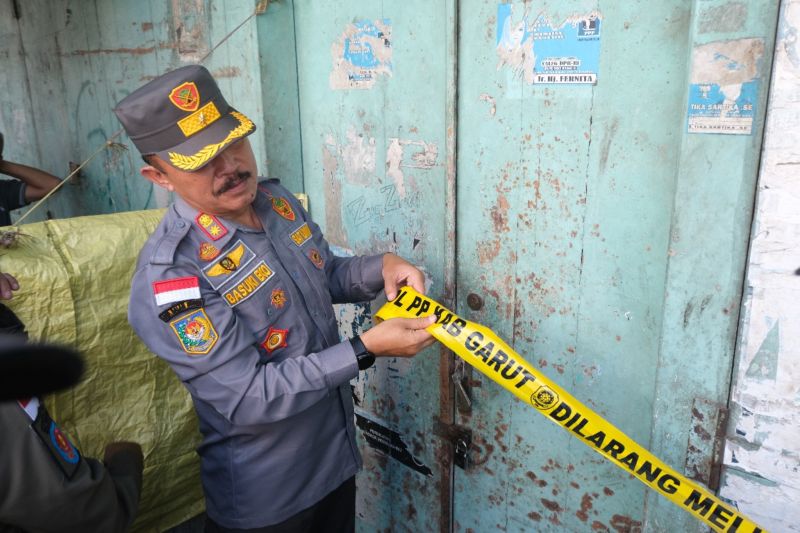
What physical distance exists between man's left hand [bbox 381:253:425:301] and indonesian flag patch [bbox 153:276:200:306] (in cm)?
58

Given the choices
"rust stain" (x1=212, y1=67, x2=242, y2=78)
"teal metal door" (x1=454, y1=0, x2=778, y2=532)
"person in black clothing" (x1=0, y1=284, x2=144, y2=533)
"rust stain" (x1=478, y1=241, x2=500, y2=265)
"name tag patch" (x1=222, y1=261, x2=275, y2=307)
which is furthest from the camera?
"rust stain" (x1=212, y1=67, x2=242, y2=78)

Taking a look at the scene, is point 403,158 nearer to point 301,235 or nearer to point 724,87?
point 301,235

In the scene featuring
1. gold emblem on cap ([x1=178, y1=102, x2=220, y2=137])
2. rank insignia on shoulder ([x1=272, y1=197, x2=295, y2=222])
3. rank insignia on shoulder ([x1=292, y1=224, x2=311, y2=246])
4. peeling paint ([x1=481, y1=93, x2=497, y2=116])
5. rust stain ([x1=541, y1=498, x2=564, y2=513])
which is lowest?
rust stain ([x1=541, y1=498, x2=564, y2=513])

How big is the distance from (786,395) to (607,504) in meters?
0.72

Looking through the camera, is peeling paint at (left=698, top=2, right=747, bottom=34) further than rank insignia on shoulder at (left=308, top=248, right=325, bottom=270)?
No

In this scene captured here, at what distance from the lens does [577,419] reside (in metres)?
1.58

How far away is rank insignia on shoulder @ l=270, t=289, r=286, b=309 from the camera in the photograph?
1.75 m

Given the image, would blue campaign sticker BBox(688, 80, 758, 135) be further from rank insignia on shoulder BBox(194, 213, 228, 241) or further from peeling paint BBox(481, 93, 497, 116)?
rank insignia on shoulder BBox(194, 213, 228, 241)

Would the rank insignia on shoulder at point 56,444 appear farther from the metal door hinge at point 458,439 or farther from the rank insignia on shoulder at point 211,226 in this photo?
the metal door hinge at point 458,439

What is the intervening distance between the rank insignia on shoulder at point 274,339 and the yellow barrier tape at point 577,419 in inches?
15.0

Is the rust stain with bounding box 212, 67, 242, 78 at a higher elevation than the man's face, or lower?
higher

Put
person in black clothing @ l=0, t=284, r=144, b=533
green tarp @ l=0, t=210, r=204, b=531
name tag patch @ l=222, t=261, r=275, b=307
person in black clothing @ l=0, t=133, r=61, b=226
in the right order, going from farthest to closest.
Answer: person in black clothing @ l=0, t=133, r=61, b=226 < green tarp @ l=0, t=210, r=204, b=531 < name tag patch @ l=222, t=261, r=275, b=307 < person in black clothing @ l=0, t=284, r=144, b=533

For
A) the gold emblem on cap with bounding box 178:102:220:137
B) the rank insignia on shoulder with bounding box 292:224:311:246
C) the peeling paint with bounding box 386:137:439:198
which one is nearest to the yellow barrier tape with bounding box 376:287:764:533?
the rank insignia on shoulder with bounding box 292:224:311:246

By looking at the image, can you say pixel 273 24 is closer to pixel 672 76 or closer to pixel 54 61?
pixel 672 76
